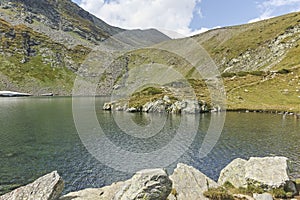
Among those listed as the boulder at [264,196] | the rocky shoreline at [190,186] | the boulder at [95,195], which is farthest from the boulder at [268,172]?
the boulder at [95,195]

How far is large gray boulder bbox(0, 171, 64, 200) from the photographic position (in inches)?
914

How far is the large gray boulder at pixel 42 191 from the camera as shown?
23.2 m

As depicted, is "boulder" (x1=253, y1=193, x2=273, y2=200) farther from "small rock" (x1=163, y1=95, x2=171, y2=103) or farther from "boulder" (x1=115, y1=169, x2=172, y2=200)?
"small rock" (x1=163, y1=95, x2=171, y2=103)

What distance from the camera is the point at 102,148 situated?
55.4 m

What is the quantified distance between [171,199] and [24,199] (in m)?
12.7

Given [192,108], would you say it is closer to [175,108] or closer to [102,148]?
[175,108]

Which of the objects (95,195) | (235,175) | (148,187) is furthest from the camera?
(235,175)

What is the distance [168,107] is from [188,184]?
95.8m

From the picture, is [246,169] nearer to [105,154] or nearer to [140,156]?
[140,156]

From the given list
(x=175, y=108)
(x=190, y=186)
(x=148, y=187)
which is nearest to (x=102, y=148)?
(x=190, y=186)

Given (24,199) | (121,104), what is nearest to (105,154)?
(24,199)

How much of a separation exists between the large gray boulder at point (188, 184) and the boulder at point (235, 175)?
2.71 meters

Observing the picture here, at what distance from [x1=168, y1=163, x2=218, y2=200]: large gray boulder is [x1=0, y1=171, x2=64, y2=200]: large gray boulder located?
10.3m

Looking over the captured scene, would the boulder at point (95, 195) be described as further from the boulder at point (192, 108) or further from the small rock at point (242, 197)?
the boulder at point (192, 108)
